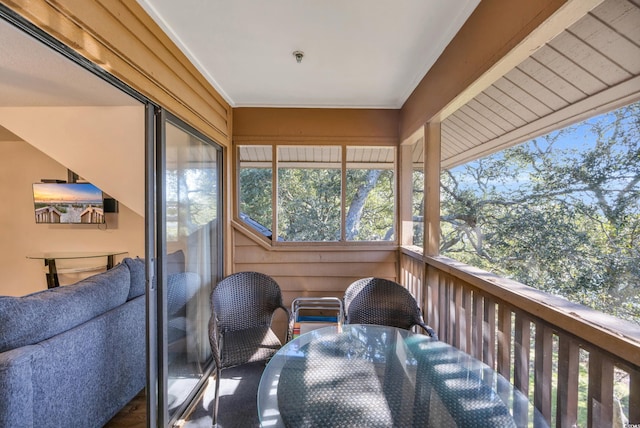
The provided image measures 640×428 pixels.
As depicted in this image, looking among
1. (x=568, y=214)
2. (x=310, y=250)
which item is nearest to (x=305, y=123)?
(x=310, y=250)

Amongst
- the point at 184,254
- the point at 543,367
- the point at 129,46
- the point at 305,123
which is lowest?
the point at 543,367

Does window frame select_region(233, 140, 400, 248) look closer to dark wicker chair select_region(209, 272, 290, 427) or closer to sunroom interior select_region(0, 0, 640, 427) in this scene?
sunroom interior select_region(0, 0, 640, 427)

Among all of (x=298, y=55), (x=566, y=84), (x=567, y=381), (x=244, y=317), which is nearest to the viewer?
(x=567, y=381)

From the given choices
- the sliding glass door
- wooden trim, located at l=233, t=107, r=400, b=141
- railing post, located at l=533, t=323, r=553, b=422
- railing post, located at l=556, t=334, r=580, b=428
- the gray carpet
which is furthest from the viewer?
wooden trim, located at l=233, t=107, r=400, b=141

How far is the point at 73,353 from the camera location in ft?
4.92

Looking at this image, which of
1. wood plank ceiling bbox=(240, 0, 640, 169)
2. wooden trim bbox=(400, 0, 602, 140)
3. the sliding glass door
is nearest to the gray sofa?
the sliding glass door

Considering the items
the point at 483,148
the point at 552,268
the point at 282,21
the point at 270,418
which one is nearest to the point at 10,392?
the point at 270,418

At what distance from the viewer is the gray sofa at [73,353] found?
122 cm

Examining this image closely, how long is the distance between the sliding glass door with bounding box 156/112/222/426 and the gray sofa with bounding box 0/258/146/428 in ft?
1.26

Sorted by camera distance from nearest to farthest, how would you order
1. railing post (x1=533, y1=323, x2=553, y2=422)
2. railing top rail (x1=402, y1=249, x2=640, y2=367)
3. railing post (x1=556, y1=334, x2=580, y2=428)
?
railing top rail (x1=402, y1=249, x2=640, y2=367)
railing post (x1=556, y1=334, x2=580, y2=428)
railing post (x1=533, y1=323, x2=553, y2=422)

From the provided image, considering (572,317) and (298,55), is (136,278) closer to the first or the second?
(298,55)

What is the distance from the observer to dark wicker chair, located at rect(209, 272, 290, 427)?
6.15 ft

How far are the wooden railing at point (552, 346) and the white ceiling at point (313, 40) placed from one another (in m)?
1.62

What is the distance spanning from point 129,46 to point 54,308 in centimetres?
154
